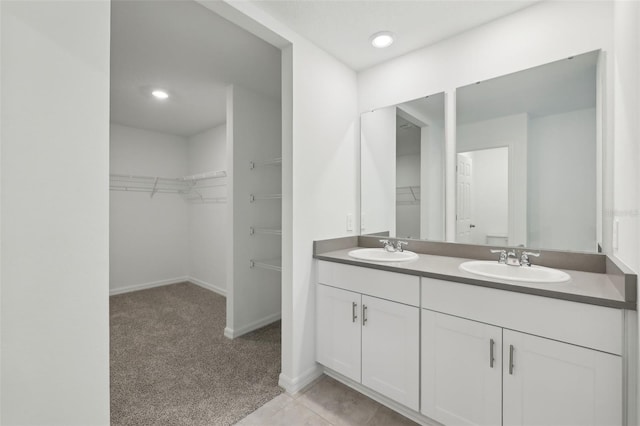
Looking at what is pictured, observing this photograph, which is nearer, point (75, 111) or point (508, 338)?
point (75, 111)

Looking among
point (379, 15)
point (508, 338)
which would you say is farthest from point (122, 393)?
point (379, 15)

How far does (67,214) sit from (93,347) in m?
0.50

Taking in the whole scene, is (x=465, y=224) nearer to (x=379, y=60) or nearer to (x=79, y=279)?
(x=379, y=60)

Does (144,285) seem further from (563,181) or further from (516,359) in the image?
(563,181)

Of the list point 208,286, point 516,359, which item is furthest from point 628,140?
point 208,286

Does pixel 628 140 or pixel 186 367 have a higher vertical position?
pixel 628 140

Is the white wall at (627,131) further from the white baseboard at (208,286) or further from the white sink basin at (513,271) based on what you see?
the white baseboard at (208,286)

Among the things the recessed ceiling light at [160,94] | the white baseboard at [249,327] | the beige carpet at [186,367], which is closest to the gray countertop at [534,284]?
the beige carpet at [186,367]

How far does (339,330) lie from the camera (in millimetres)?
1932

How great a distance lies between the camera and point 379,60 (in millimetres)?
2293

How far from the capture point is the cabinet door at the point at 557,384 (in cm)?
107

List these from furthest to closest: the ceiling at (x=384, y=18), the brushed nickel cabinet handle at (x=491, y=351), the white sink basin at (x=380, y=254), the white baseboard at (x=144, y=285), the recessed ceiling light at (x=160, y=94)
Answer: the white baseboard at (x=144, y=285) → the recessed ceiling light at (x=160, y=94) → the white sink basin at (x=380, y=254) → the ceiling at (x=384, y=18) → the brushed nickel cabinet handle at (x=491, y=351)

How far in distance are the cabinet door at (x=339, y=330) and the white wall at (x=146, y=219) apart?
3.40 m

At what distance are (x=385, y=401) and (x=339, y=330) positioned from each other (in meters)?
0.49
